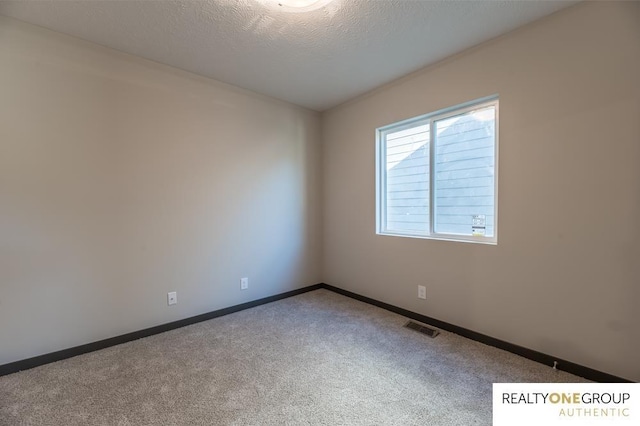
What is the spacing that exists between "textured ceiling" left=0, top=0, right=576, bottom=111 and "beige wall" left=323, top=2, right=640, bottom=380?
0.27 metres

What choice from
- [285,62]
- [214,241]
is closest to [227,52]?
[285,62]

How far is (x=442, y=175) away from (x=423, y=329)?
4.83 ft

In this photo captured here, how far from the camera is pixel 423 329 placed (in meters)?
2.59

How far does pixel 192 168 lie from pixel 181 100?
65 centimetres

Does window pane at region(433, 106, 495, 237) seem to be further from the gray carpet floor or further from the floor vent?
the gray carpet floor

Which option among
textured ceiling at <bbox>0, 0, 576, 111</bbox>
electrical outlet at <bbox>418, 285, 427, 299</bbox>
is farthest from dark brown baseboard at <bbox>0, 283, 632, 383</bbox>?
textured ceiling at <bbox>0, 0, 576, 111</bbox>

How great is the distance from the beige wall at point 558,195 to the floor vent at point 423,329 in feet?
0.52

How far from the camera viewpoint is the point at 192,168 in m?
2.76

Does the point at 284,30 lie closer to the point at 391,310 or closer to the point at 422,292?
the point at 422,292

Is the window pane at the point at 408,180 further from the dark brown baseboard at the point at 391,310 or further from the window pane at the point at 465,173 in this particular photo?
the dark brown baseboard at the point at 391,310

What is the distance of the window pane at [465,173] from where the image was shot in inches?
93.0

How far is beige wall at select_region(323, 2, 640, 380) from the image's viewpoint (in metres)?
1.70
